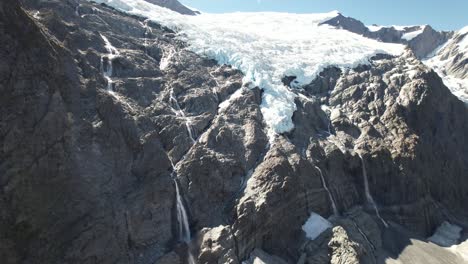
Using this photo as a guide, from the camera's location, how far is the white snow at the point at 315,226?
143 feet

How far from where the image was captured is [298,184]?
4538cm

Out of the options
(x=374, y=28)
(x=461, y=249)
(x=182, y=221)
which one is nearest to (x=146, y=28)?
(x=182, y=221)

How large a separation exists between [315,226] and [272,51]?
44.9m

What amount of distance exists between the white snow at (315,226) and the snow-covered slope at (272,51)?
457 inches

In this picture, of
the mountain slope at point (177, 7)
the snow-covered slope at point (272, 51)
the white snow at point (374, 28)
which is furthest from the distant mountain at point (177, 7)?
the white snow at point (374, 28)

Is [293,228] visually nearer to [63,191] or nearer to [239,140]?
[239,140]

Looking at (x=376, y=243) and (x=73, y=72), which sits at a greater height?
(x=73, y=72)

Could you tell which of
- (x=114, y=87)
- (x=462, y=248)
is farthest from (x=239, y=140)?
(x=462, y=248)

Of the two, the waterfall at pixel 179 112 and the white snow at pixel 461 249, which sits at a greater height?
the waterfall at pixel 179 112

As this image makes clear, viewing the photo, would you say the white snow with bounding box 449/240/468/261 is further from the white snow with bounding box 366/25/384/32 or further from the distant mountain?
the white snow with bounding box 366/25/384/32

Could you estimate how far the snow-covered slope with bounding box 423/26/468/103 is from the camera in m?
113

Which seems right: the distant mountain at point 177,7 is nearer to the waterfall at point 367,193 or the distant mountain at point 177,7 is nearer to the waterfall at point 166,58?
the waterfall at point 166,58

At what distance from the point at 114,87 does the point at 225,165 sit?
1552cm

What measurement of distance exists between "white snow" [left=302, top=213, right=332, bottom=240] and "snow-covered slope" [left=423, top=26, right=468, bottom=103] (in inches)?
3001
